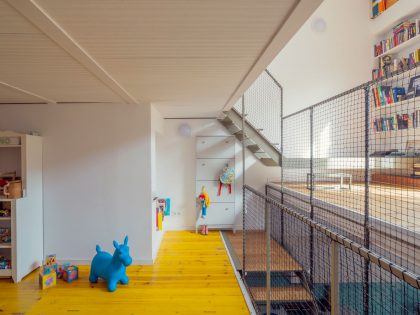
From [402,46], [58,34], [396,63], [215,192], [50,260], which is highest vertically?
[402,46]

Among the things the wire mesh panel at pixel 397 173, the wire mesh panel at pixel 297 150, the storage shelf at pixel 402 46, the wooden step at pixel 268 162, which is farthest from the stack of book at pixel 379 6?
the wooden step at pixel 268 162

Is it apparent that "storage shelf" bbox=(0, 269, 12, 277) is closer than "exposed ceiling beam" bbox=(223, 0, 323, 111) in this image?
No

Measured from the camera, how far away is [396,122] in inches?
150

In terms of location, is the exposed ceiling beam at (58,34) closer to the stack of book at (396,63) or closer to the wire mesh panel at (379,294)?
the wire mesh panel at (379,294)

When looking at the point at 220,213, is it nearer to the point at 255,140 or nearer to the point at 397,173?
the point at 255,140

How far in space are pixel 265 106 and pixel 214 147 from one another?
4.07 ft

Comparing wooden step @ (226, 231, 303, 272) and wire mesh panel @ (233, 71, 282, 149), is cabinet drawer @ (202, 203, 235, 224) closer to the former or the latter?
wooden step @ (226, 231, 303, 272)

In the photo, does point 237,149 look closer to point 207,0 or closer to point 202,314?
point 202,314

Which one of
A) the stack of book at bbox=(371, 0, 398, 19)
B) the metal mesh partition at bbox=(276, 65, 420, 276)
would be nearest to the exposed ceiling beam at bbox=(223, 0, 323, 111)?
the metal mesh partition at bbox=(276, 65, 420, 276)

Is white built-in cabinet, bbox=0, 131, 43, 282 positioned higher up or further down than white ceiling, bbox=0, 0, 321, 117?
further down

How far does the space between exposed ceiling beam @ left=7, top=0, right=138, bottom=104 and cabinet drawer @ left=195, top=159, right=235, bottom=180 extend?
262 centimetres

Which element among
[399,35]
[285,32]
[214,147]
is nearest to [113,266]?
[214,147]

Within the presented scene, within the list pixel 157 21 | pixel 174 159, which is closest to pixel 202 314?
pixel 157 21

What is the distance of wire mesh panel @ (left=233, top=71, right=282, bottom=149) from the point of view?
485 cm
